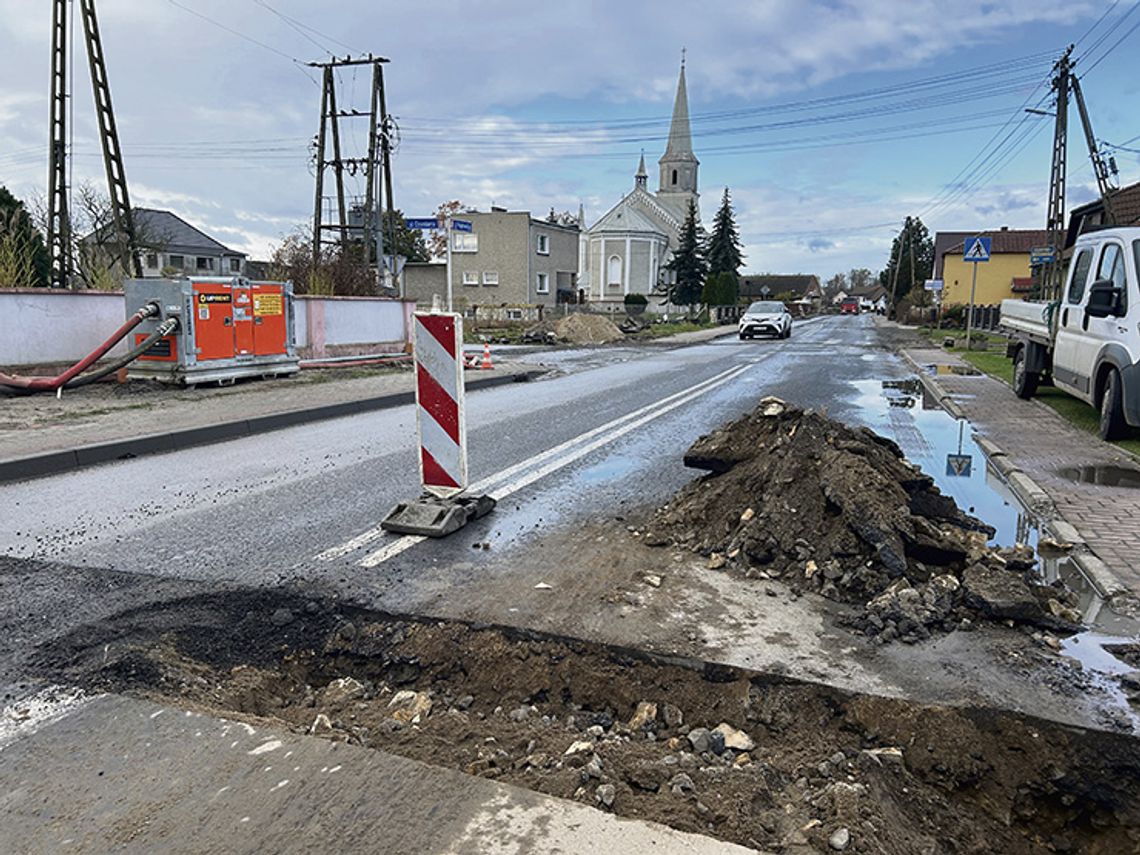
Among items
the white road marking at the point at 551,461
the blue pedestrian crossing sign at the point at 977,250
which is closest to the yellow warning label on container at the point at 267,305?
the white road marking at the point at 551,461

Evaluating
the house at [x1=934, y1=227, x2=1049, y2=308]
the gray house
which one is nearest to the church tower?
the house at [x1=934, y1=227, x2=1049, y2=308]

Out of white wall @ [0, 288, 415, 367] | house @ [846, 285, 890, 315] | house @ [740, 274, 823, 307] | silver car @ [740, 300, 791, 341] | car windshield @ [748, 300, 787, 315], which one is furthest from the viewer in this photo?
house @ [846, 285, 890, 315]

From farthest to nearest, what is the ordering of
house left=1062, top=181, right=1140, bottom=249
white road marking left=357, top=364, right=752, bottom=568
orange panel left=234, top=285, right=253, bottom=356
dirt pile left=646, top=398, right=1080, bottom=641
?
1. house left=1062, top=181, right=1140, bottom=249
2. orange panel left=234, top=285, right=253, bottom=356
3. white road marking left=357, top=364, right=752, bottom=568
4. dirt pile left=646, top=398, right=1080, bottom=641

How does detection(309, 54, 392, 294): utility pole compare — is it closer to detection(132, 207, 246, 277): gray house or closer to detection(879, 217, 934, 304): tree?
detection(132, 207, 246, 277): gray house

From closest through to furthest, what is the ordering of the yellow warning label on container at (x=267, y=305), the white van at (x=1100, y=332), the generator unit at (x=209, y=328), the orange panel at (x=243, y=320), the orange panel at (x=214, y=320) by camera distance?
the white van at (x=1100, y=332), the generator unit at (x=209, y=328), the orange panel at (x=214, y=320), the orange panel at (x=243, y=320), the yellow warning label on container at (x=267, y=305)

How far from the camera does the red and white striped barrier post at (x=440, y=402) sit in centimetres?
548

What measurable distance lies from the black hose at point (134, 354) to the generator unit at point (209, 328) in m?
0.11

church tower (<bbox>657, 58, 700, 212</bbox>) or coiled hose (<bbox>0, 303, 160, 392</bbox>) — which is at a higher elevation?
church tower (<bbox>657, 58, 700, 212</bbox>)

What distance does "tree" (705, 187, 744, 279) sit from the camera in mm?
70312

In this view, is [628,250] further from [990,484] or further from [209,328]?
[990,484]

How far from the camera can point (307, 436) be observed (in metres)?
9.86

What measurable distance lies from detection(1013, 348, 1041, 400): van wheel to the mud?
1126cm

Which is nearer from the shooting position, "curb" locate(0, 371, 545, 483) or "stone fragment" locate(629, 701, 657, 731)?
"stone fragment" locate(629, 701, 657, 731)

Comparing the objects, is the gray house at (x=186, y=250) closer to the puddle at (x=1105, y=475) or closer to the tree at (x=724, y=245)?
the tree at (x=724, y=245)
